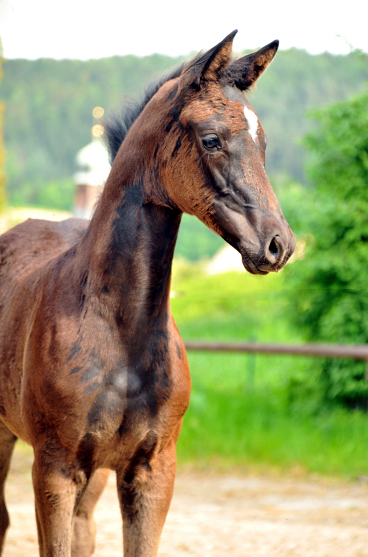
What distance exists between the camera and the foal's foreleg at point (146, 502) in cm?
233

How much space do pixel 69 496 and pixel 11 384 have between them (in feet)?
2.11

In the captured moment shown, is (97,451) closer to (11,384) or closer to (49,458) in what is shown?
(49,458)

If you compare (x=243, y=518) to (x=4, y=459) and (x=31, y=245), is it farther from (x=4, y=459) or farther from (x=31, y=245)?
(x=31, y=245)

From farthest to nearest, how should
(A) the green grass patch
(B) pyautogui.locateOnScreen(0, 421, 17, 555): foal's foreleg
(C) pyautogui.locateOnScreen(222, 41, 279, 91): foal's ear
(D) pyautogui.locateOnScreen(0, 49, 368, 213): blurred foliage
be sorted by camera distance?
1. (D) pyautogui.locateOnScreen(0, 49, 368, 213): blurred foliage
2. (A) the green grass patch
3. (B) pyautogui.locateOnScreen(0, 421, 17, 555): foal's foreleg
4. (C) pyautogui.locateOnScreen(222, 41, 279, 91): foal's ear

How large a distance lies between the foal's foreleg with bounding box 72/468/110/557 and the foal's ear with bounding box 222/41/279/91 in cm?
202

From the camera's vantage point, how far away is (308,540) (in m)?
3.89

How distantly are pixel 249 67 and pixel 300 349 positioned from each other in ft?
13.2

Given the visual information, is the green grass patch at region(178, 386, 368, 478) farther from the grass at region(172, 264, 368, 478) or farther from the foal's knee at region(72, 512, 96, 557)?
the foal's knee at region(72, 512, 96, 557)

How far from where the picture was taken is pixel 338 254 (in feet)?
21.1

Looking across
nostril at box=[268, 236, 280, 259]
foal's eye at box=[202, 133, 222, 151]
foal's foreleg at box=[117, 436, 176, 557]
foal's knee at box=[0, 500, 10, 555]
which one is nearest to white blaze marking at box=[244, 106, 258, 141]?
foal's eye at box=[202, 133, 222, 151]

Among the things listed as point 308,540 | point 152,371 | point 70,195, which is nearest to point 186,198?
point 152,371

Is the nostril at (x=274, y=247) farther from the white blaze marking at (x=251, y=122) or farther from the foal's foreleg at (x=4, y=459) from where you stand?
the foal's foreleg at (x=4, y=459)

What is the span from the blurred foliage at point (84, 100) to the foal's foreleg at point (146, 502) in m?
52.9

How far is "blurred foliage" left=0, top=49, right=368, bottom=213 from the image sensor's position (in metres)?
57.1
